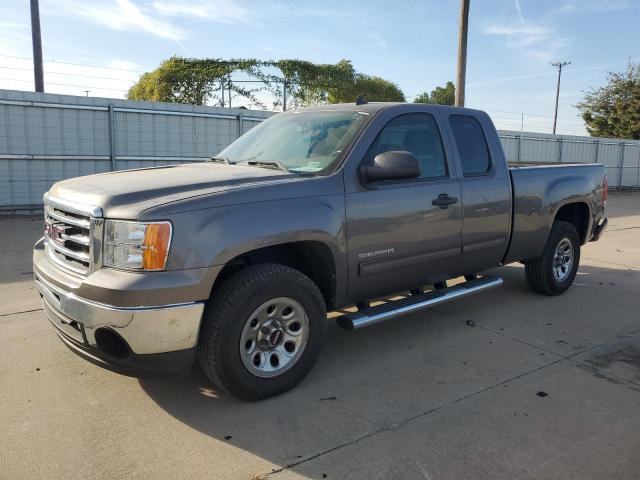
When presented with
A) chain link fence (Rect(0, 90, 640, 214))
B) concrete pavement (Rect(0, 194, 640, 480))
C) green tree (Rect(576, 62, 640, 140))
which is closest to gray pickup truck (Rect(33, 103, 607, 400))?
concrete pavement (Rect(0, 194, 640, 480))

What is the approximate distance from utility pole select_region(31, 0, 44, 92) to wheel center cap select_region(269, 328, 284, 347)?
14.0m

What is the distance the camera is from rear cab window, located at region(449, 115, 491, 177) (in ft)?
15.9

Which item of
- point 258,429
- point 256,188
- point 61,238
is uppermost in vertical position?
point 256,188

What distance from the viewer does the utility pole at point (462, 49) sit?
52.8 ft

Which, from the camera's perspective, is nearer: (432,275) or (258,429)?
(258,429)

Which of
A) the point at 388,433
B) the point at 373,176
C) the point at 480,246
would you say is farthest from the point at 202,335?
the point at 480,246

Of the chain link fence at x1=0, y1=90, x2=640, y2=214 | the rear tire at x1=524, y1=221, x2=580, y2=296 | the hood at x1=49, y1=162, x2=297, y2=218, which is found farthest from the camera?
the chain link fence at x1=0, y1=90, x2=640, y2=214

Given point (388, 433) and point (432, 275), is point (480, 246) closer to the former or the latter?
point (432, 275)

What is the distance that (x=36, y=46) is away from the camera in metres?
14.8

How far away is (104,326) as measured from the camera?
2992 millimetres

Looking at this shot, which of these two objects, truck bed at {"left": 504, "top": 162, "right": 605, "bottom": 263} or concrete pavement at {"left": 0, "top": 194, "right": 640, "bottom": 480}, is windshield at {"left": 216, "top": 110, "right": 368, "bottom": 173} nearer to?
concrete pavement at {"left": 0, "top": 194, "right": 640, "bottom": 480}

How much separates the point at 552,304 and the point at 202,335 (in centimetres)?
423

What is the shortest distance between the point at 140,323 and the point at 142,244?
433mm

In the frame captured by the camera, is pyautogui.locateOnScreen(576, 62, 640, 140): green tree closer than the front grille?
No
